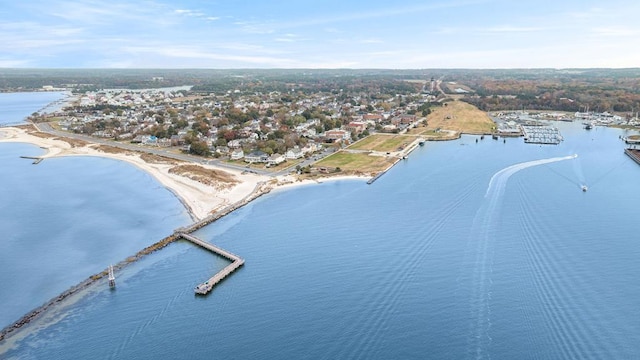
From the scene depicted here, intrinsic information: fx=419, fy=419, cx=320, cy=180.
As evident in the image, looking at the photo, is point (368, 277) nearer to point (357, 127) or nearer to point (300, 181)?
point (300, 181)

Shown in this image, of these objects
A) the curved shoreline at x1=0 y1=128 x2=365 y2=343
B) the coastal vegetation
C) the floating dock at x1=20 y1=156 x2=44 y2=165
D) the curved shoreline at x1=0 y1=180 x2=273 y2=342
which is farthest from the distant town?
the curved shoreline at x1=0 y1=180 x2=273 y2=342

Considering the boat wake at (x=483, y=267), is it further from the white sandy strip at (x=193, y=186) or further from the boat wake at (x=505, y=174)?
the white sandy strip at (x=193, y=186)

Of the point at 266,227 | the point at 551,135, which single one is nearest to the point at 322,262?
the point at 266,227

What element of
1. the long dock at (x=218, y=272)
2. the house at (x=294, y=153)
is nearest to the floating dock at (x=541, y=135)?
the house at (x=294, y=153)

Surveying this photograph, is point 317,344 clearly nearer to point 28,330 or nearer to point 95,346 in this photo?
point 95,346

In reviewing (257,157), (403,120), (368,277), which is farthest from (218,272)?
(403,120)

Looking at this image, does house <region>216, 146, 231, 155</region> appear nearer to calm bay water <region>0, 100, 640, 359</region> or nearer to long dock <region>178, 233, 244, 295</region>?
calm bay water <region>0, 100, 640, 359</region>
